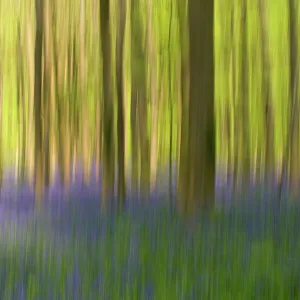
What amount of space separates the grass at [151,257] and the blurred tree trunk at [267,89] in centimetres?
9

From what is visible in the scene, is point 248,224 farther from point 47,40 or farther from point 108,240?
point 47,40

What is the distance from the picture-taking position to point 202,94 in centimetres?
83

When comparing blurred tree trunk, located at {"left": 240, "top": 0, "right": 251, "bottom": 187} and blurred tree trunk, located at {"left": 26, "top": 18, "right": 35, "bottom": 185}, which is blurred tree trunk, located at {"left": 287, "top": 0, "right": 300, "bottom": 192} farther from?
blurred tree trunk, located at {"left": 26, "top": 18, "right": 35, "bottom": 185}

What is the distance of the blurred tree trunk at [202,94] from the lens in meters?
0.82

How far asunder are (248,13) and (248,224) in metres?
0.41

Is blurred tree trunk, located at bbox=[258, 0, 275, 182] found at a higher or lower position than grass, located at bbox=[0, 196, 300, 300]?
higher

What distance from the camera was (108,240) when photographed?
0.81m

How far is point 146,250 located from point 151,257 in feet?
0.05

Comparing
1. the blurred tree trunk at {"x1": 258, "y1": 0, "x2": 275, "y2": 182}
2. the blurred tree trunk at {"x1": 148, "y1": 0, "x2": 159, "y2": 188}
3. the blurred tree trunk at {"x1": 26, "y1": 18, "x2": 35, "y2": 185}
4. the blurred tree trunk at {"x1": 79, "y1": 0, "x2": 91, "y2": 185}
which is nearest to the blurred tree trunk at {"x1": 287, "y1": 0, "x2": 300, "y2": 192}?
the blurred tree trunk at {"x1": 258, "y1": 0, "x2": 275, "y2": 182}

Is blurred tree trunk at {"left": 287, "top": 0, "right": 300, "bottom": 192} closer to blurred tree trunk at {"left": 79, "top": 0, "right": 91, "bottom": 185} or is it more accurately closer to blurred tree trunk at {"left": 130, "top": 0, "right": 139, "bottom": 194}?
blurred tree trunk at {"left": 130, "top": 0, "right": 139, "bottom": 194}

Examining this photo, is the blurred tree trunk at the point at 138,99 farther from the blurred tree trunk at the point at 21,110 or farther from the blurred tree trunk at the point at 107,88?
the blurred tree trunk at the point at 21,110

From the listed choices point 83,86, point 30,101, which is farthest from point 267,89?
point 30,101

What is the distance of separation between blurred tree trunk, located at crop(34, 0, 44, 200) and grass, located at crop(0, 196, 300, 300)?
0.09 meters

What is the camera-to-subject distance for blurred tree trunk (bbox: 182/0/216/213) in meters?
0.82
